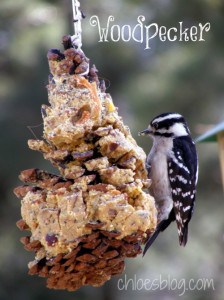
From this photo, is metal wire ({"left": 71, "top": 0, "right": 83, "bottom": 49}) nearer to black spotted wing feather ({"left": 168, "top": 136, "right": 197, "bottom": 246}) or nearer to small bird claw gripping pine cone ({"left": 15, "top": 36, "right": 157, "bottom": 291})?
small bird claw gripping pine cone ({"left": 15, "top": 36, "right": 157, "bottom": 291})

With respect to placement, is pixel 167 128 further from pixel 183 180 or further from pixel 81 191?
pixel 81 191

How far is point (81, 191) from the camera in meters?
2.90

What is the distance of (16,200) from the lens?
1202 centimetres

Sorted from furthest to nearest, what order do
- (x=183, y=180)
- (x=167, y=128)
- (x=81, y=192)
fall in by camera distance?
(x=167, y=128) < (x=183, y=180) < (x=81, y=192)

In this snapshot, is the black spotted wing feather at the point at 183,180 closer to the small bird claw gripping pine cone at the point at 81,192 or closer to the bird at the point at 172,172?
the bird at the point at 172,172

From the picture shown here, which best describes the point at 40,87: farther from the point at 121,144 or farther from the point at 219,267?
the point at 121,144

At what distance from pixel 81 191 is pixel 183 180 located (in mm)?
1483

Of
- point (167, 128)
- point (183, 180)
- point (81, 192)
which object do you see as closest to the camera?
point (81, 192)

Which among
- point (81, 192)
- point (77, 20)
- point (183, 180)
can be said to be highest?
point (77, 20)

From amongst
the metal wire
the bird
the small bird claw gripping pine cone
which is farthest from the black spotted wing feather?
the metal wire

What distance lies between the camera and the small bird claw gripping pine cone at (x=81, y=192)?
2891 mm

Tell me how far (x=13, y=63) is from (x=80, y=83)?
32.6 ft

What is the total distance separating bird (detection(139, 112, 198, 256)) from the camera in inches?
165

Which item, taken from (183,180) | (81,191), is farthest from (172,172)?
(81,191)
